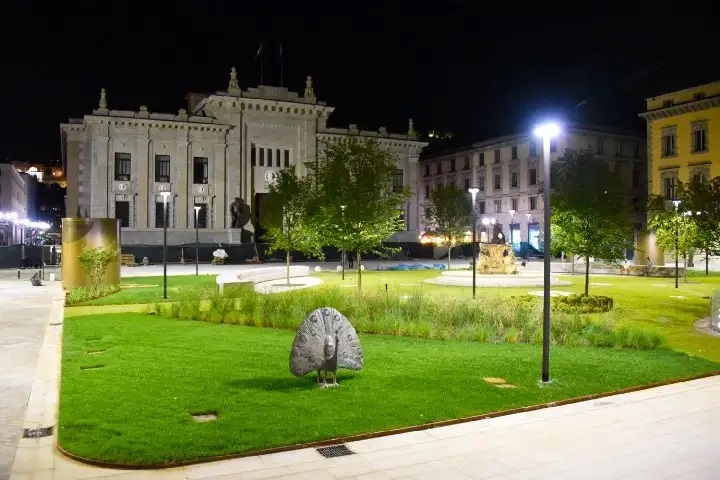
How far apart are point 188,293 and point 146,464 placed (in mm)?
14180

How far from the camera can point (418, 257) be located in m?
69.9

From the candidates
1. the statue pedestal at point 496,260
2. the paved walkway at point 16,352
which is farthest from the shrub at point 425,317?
the statue pedestal at point 496,260

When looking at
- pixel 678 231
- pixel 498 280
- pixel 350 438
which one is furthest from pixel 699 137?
pixel 350 438

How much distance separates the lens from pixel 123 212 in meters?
58.4

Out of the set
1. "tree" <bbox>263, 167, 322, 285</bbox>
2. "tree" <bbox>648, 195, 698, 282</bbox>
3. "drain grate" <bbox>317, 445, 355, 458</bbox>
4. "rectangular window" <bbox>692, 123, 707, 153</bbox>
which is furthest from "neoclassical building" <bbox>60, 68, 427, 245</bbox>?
"drain grate" <bbox>317, 445, 355, 458</bbox>

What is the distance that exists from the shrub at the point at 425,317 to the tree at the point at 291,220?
37.8 feet

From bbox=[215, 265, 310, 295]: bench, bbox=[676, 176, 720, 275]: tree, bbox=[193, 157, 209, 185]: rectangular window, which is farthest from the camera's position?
bbox=[193, 157, 209, 185]: rectangular window

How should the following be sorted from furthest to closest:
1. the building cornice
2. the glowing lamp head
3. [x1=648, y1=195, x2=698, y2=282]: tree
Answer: the building cornice
[x1=648, y1=195, x2=698, y2=282]: tree
the glowing lamp head

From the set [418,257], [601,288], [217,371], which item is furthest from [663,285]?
[418,257]

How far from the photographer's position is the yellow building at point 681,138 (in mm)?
51250

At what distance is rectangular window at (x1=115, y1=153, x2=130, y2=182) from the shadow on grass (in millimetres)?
52542

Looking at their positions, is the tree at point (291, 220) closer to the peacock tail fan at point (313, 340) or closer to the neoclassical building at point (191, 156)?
the neoclassical building at point (191, 156)

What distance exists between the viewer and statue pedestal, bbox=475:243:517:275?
3406 centimetres

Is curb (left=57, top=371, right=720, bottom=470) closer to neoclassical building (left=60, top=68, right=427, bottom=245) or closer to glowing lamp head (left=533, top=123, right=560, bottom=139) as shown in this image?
glowing lamp head (left=533, top=123, right=560, bottom=139)
